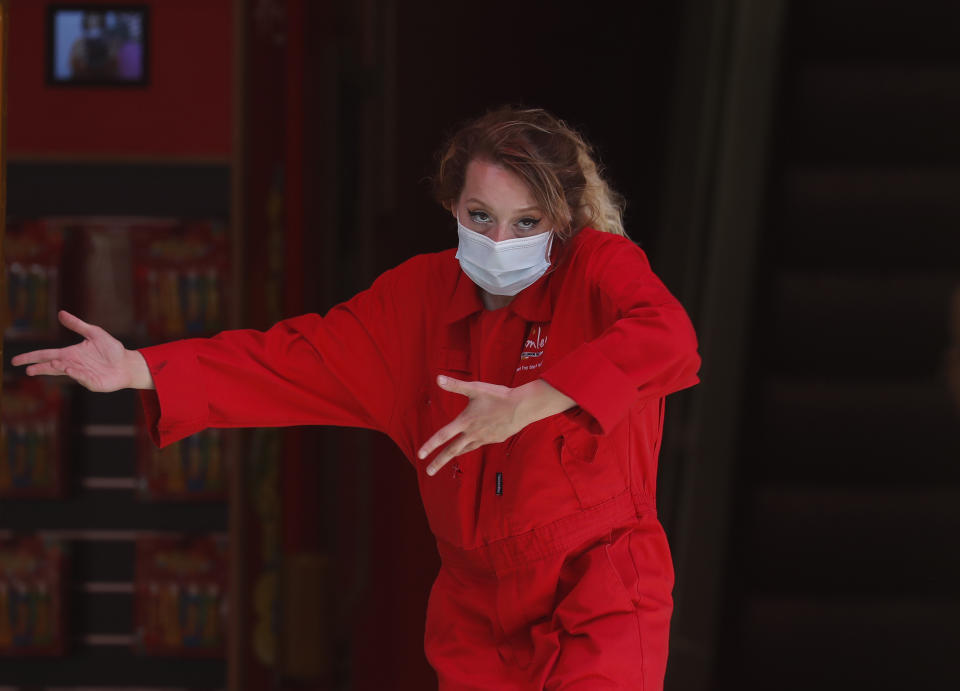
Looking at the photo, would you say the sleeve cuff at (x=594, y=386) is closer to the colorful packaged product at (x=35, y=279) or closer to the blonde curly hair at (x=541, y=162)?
the blonde curly hair at (x=541, y=162)

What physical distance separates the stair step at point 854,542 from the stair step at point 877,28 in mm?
1320

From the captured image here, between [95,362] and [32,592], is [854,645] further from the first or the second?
[32,592]

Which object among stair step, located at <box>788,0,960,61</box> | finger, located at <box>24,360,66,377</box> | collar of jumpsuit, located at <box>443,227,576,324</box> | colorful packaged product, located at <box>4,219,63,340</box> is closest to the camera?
finger, located at <box>24,360,66,377</box>

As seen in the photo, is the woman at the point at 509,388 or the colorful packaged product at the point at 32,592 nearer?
the woman at the point at 509,388

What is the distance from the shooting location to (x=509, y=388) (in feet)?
5.49

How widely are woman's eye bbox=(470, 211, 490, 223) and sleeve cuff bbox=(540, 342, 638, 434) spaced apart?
1.23 ft

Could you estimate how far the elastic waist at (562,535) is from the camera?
180 cm

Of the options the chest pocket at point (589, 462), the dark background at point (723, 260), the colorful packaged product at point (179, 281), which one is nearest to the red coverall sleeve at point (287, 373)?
the chest pocket at point (589, 462)

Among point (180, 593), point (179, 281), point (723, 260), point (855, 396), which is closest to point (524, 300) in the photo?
point (723, 260)

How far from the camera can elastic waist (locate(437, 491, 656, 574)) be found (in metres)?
1.80

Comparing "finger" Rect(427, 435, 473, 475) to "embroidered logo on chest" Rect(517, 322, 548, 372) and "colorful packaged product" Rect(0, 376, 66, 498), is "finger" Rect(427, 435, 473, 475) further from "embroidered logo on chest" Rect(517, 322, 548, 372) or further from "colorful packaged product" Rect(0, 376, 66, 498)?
"colorful packaged product" Rect(0, 376, 66, 498)

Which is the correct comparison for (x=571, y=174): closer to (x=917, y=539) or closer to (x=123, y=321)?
(x=917, y=539)

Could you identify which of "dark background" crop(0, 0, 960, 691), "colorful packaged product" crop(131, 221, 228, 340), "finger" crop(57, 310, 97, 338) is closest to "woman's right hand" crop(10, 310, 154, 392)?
"finger" crop(57, 310, 97, 338)

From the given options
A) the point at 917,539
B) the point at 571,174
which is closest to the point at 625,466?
the point at 571,174
